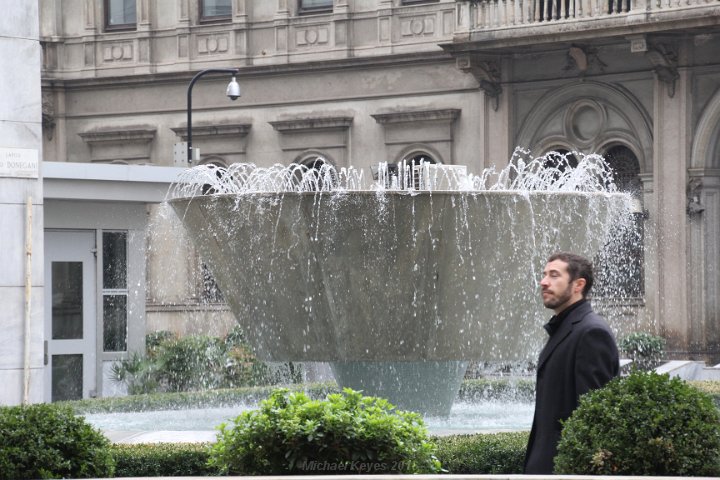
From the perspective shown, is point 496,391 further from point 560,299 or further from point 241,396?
point 560,299

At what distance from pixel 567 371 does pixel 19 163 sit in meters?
8.91

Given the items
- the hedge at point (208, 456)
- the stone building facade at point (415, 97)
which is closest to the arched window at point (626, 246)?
the stone building facade at point (415, 97)

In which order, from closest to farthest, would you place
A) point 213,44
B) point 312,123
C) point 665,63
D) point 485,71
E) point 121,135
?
point 665,63
point 485,71
point 312,123
point 213,44
point 121,135

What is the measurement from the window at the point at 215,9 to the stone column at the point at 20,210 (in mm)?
22495

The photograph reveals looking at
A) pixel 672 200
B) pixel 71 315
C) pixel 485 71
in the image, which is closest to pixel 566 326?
pixel 71 315

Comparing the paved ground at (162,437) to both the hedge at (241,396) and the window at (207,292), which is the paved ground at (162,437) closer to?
the hedge at (241,396)

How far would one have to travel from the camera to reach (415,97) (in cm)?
3497

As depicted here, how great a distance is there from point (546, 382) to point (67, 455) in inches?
87.9

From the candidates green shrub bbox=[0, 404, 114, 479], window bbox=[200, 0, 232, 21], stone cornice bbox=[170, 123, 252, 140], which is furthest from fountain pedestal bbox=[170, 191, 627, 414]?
window bbox=[200, 0, 232, 21]

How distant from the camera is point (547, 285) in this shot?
7.61 m

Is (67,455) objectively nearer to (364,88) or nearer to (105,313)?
(105,313)

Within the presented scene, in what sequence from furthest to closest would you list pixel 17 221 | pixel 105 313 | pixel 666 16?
pixel 666 16
pixel 105 313
pixel 17 221

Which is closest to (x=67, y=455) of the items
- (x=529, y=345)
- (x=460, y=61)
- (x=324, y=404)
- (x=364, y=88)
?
(x=324, y=404)

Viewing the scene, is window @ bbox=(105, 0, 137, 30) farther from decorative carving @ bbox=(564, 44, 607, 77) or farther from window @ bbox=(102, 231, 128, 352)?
window @ bbox=(102, 231, 128, 352)
